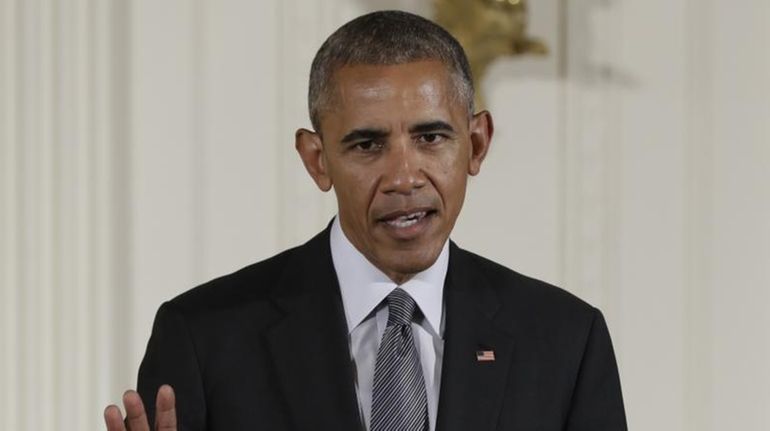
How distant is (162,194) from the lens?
2.70 m

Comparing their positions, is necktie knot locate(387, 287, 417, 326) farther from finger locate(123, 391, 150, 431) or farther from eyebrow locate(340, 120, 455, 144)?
finger locate(123, 391, 150, 431)

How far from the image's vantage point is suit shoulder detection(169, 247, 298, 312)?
1867 mm

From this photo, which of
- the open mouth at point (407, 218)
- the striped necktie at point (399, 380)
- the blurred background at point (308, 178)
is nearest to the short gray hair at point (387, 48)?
the open mouth at point (407, 218)

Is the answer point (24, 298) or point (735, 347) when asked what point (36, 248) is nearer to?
point (24, 298)

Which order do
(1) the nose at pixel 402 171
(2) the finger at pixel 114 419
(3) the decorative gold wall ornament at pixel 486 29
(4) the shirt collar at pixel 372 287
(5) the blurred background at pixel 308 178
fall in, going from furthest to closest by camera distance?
(3) the decorative gold wall ornament at pixel 486 29 < (5) the blurred background at pixel 308 178 < (4) the shirt collar at pixel 372 287 < (1) the nose at pixel 402 171 < (2) the finger at pixel 114 419

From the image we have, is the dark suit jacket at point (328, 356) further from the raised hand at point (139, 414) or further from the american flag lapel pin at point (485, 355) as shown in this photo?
the raised hand at point (139, 414)

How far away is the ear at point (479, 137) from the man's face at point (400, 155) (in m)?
0.05

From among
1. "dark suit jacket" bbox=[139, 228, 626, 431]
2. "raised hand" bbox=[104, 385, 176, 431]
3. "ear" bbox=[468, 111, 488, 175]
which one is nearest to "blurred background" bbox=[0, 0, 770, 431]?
"dark suit jacket" bbox=[139, 228, 626, 431]

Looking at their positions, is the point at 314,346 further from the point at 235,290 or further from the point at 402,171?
the point at 402,171

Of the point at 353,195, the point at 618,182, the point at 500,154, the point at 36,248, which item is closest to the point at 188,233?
the point at 36,248

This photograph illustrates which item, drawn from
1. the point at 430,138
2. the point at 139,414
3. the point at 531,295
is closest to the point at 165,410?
the point at 139,414

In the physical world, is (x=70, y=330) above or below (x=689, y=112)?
below

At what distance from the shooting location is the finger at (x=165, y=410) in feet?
5.25

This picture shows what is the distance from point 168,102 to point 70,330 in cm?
40
